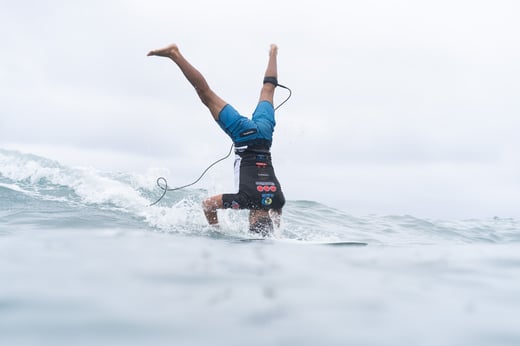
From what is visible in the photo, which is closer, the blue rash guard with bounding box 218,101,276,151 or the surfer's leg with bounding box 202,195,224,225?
the surfer's leg with bounding box 202,195,224,225

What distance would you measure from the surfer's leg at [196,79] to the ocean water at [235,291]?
5.66 ft

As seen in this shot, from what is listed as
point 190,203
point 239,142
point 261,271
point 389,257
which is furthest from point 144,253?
point 190,203

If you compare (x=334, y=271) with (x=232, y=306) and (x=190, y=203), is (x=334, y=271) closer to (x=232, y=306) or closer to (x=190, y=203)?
(x=232, y=306)

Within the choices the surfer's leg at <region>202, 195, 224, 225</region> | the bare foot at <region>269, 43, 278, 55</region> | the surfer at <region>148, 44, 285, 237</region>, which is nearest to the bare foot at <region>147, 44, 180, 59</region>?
the surfer at <region>148, 44, 285, 237</region>

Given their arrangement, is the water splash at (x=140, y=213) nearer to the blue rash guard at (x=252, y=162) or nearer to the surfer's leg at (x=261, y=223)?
the surfer's leg at (x=261, y=223)

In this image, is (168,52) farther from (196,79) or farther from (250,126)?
(250,126)

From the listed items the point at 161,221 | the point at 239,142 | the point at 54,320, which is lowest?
the point at 54,320

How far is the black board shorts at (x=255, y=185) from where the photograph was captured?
6348 mm

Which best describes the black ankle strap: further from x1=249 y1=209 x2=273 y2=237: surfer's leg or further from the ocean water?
the ocean water

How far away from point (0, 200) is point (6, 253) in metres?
5.37

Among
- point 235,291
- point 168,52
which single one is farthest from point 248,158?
point 235,291

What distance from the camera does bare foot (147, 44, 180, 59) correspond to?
6.23 meters

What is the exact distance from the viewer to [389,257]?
473 centimetres

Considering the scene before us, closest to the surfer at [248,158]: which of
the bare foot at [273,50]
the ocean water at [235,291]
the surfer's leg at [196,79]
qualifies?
the surfer's leg at [196,79]
